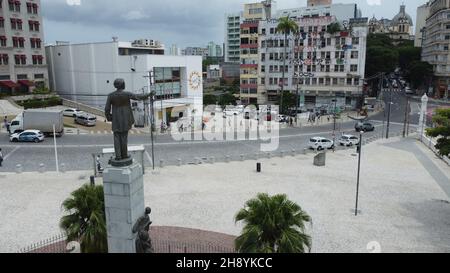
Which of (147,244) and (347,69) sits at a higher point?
(347,69)

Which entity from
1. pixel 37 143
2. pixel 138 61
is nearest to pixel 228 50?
pixel 138 61

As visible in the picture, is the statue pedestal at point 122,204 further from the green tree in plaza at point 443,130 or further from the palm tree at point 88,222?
the green tree in plaza at point 443,130

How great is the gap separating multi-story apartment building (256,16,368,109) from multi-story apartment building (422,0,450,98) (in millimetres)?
27172

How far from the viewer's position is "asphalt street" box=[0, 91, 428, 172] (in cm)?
3494

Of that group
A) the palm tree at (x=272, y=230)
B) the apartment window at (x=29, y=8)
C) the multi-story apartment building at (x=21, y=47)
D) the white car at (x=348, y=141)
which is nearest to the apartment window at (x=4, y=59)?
the multi-story apartment building at (x=21, y=47)

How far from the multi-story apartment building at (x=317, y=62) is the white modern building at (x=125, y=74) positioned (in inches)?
709

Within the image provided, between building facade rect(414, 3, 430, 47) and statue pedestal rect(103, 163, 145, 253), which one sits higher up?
building facade rect(414, 3, 430, 47)

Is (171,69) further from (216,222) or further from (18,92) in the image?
(216,222)

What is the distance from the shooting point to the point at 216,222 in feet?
68.2

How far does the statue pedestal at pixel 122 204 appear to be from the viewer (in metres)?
13.0

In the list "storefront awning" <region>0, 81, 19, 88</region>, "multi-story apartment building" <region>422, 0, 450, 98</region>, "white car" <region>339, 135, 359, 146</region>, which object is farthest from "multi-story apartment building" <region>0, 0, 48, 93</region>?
"multi-story apartment building" <region>422, 0, 450, 98</region>

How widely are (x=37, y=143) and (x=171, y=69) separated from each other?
2977 centimetres

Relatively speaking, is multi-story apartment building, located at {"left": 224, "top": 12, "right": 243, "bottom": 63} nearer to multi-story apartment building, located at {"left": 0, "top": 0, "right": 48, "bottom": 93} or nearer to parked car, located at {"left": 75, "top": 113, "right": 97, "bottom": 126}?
multi-story apartment building, located at {"left": 0, "top": 0, "right": 48, "bottom": 93}

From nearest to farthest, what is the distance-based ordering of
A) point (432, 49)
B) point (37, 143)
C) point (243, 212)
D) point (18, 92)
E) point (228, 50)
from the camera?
point (243, 212), point (37, 143), point (18, 92), point (432, 49), point (228, 50)
